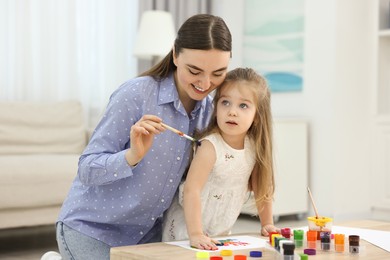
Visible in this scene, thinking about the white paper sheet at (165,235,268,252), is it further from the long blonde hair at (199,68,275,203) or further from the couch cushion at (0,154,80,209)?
the couch cushion at (0,154,80,209)

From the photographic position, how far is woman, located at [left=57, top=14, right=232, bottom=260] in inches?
60.5

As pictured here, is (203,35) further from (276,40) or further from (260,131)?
(276,40)

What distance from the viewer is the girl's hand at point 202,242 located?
1.41 metres

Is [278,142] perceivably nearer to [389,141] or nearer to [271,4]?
[389,141]

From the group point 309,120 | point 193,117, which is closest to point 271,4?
point 309,120

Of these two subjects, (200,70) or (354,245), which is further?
(200,70)

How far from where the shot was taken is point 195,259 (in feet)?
4.20

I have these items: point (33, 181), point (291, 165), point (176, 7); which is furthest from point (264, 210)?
point (176, 7)

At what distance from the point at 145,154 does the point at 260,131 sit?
31 cm

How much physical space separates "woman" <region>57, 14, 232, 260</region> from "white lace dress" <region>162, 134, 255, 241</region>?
5 centimetres

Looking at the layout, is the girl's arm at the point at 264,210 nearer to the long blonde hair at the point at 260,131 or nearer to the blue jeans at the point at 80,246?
the long blonde hair at the point at 260,131

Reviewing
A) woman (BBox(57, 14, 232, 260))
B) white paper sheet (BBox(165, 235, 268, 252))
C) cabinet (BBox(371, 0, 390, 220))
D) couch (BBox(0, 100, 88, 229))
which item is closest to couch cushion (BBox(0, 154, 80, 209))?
couch (BBox(0, 100, 88, 229))

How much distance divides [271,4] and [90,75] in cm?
135

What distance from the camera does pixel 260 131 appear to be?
1.68 meters
